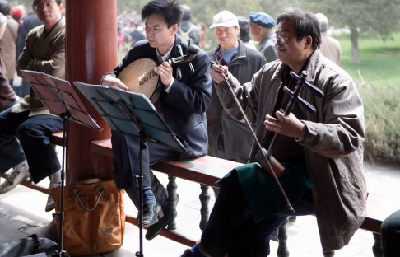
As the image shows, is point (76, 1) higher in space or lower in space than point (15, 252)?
higher

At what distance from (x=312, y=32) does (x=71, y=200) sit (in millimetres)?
2321

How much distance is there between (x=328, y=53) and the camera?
8.13m

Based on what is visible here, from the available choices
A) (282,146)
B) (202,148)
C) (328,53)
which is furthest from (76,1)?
(328,53)

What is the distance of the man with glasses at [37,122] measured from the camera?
18.2 feet

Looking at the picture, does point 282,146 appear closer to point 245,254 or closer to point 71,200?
point 245,254

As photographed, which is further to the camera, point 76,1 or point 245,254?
point 76,1

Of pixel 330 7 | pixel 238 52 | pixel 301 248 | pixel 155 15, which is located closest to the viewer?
pixel 155 15

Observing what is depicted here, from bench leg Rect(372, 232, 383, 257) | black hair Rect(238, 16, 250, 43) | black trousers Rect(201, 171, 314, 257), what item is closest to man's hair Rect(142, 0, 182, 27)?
black trousers Rect(201, 171, 314, 257)

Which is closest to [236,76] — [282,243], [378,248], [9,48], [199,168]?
[199,168]

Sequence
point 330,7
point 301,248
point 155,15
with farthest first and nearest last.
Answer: point 330,7, point 301,248, point 155,15

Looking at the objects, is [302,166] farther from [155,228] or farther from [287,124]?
[155,228]

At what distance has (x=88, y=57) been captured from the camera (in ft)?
16.6

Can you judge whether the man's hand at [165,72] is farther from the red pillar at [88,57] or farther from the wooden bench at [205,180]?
the red pillar at [88,57]

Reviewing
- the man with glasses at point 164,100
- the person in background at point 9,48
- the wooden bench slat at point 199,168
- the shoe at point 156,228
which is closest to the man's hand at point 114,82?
the man with glasses at point 164,100
